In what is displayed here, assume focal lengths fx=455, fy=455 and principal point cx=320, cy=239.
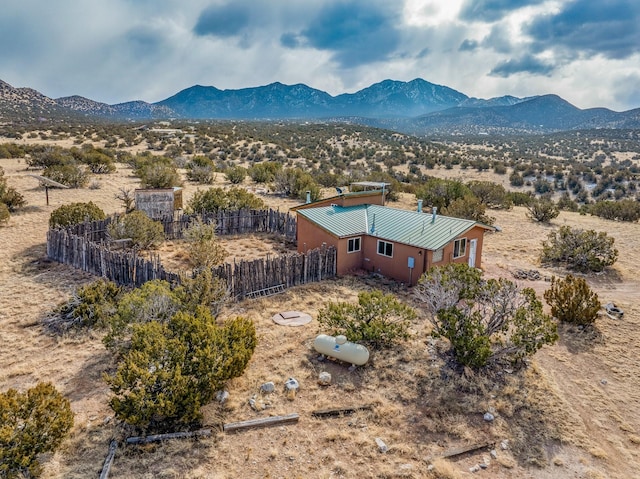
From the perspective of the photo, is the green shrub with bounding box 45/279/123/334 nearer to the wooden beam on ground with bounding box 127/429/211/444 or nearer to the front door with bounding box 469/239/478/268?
the wooden beam on ground with bounding box 127/429/211/444

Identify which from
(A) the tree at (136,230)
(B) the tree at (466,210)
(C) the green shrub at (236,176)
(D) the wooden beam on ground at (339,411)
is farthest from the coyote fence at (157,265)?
(C) the green shrub at (236,176)

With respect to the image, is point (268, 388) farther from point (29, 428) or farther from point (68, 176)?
point (68, 176)

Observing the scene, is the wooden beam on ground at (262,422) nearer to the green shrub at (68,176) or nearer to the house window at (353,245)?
the house window at (353,245)

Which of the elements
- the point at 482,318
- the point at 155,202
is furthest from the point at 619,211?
the point at 155,202

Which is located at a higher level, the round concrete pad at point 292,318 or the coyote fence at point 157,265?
the coyote fence at point 157,265

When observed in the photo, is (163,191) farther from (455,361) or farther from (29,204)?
(455,361)

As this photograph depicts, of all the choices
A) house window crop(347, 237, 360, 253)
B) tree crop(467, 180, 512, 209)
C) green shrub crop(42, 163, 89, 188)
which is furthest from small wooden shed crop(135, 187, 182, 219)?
tree crop(467, 180, 512, 209)

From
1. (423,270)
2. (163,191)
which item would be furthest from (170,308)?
(163,191)
